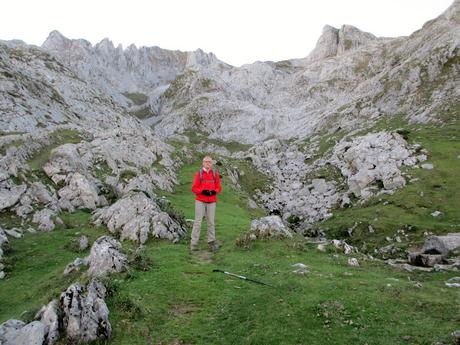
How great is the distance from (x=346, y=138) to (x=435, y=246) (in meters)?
81.3

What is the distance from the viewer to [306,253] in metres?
24.1

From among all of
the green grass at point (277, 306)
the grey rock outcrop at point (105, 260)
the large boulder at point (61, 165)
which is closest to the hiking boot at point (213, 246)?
the green grass at point (277, 306)

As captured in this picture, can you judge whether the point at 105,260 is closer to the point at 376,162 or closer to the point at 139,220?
the point at 139,220

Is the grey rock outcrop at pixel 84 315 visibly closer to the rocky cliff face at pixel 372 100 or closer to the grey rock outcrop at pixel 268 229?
the grey rock outcrop at pixel 268 229

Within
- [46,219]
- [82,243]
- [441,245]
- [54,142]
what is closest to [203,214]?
[82,243]

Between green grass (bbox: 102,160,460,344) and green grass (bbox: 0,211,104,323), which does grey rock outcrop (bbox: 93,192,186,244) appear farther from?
green grass (bbox: 102,160,460,344)

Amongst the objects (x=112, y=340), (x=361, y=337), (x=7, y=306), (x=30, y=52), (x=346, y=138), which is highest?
(x=30, y=52)

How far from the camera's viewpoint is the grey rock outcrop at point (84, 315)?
13.3 metres

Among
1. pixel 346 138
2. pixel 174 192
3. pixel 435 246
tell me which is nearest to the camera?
pixel 435 246

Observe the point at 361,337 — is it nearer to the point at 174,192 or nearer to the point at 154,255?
the point at 154,255

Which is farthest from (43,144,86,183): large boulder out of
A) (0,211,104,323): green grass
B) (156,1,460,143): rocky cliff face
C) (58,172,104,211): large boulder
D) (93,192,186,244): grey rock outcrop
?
(156,1,460,143): rocky cliff face

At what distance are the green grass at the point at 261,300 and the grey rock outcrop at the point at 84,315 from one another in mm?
555

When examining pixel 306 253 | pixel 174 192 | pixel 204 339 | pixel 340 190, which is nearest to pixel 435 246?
pixel 306 253

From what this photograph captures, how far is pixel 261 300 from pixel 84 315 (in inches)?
268
